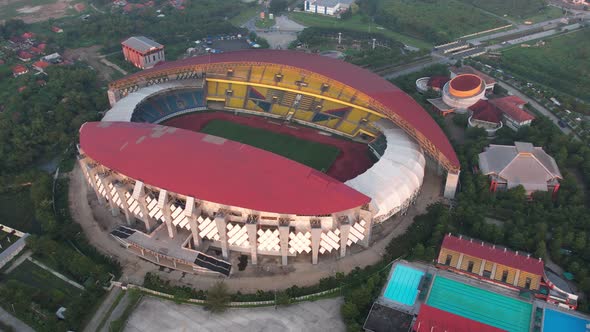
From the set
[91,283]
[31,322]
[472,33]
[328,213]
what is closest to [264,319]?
[328,213]

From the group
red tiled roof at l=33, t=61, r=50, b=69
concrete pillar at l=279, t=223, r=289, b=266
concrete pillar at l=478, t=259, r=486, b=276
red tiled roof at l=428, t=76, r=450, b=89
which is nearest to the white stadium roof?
concrete pillar at l=279, t=223, r=289, b=266

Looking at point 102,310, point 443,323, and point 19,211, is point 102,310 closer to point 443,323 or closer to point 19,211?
point 19,211

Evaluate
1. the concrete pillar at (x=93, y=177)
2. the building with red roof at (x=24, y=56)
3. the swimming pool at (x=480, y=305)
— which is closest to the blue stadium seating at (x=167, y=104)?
the concrete pillar at (x=93, y=177)

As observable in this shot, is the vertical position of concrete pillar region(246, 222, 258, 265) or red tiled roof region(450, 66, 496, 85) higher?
concrete pillar region(246, 222, 258, 265)

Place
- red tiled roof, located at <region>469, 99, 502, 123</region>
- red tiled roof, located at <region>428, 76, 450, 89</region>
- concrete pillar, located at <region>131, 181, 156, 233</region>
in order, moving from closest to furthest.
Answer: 1. concrete pillar, located at <region>131, 181, 156, 233</region>
2. red tiled roof, located at <region>469, 99, 502, 123</region>
3. red tiled roof, located at <region>428, 76, 450, 89</region>

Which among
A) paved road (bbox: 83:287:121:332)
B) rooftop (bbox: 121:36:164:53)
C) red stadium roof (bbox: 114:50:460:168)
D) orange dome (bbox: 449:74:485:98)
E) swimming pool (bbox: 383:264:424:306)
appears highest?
→ red stadium roof (bbox: 114:50:460:168)

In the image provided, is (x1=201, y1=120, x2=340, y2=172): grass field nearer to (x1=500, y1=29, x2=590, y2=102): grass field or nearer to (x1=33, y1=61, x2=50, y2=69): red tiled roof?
(x1=33, y1=61, x2=50, y2=69): red tiled roof
